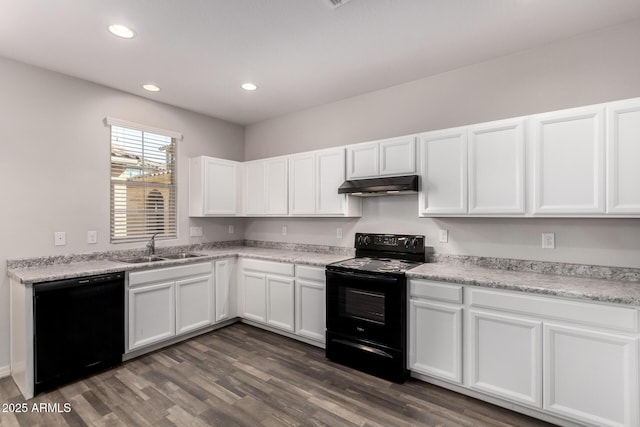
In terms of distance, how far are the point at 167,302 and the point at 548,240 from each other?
3.60m

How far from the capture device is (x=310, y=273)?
3348mm

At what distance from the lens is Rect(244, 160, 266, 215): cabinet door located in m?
4.23

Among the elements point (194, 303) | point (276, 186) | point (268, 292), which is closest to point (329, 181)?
point (276, 186)

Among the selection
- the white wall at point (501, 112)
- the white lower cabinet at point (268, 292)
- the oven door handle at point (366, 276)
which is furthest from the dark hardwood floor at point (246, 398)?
the white wall at point (501, 112)

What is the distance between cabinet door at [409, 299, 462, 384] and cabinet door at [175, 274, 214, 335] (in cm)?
232

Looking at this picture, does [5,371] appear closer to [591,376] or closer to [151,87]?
[151,87]

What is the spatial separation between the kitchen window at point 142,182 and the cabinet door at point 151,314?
2.61 ft

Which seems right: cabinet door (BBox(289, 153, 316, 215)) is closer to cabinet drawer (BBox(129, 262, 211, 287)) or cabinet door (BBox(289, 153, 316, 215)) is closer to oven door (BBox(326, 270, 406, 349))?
oven door (BBox(326, 270, 406, 349))

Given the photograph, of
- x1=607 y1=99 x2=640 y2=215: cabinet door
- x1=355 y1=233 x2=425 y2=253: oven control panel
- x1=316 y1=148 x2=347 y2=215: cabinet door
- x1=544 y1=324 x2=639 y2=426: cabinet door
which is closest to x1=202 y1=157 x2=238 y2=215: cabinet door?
x1=316 y1=148 x2=347 y2=215: cabinet door

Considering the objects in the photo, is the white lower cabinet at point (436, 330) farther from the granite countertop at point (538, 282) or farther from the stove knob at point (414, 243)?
the stove knob at point (414, 243)

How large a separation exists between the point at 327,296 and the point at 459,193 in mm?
1530

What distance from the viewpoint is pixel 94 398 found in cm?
244

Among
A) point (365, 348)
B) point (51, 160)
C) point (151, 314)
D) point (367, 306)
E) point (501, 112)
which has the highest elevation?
point (501, 112)

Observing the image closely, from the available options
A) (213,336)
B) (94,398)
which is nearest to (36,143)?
(94,398)
